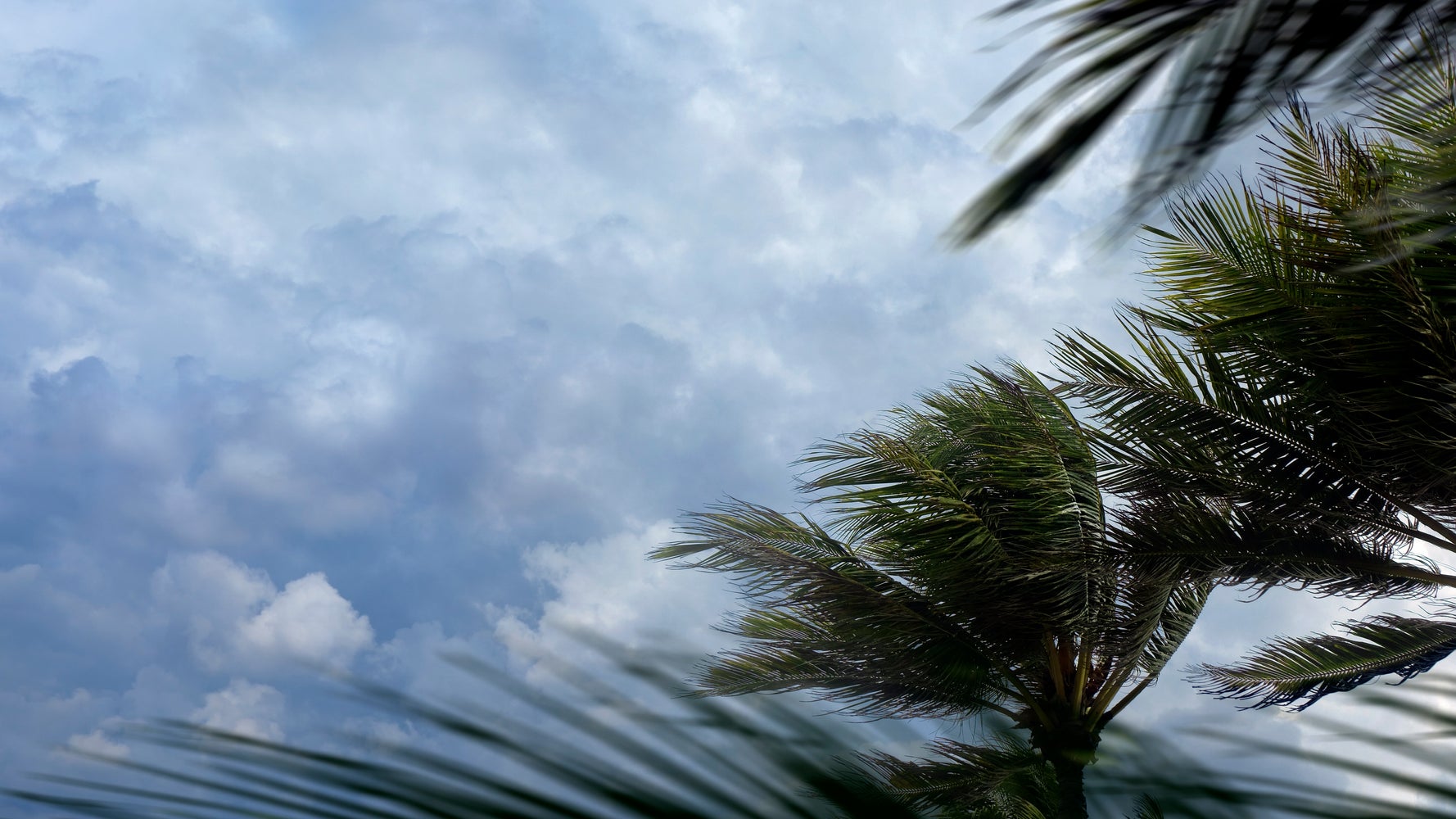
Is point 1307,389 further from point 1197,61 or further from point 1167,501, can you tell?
point 1197,61

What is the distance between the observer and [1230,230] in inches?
283

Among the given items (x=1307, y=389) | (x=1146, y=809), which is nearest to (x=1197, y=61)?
(x=1146, y=809)

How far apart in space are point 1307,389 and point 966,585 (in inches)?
112

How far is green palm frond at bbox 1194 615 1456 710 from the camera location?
8008mm

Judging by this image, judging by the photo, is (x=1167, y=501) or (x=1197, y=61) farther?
(x=1167, y=501)

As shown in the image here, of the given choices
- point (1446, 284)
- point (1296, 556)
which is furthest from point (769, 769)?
point (1296, 556)

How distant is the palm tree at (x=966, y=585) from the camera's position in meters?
8.11

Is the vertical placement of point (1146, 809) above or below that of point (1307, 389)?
below

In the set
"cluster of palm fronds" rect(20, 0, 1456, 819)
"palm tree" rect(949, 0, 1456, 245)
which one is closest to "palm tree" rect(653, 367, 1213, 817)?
"cluster of palm fronds" rect(20, 0, 1456, 819)

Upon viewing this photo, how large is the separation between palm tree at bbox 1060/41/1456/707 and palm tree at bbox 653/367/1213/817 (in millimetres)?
602

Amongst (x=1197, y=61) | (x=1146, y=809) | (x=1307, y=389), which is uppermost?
(x=1307, y=389)

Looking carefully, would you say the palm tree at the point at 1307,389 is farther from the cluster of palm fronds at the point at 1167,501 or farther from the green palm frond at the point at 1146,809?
the green palm frond at the point at 1146,809

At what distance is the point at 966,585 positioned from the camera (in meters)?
8.51

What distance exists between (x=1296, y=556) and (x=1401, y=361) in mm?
1463
